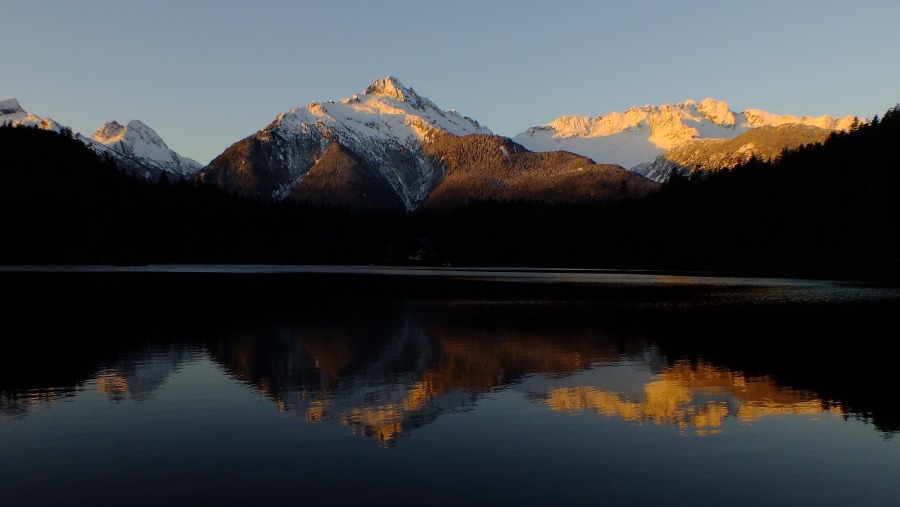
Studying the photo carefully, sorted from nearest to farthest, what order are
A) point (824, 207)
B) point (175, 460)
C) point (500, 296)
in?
1. point (175, 460)
2. point (500, 296)
3. point (824, 207)

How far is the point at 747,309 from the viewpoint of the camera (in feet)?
233

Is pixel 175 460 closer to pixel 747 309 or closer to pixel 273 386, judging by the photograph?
pixel 273 386

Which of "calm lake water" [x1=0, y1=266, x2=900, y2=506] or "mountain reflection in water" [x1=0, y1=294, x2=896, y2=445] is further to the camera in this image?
"mountain reflection in water" [x1=0, y1=294, x2=896, y2=445]

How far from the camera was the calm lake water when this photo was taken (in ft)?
59.2

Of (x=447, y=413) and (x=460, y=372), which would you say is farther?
(x=460, y=372)

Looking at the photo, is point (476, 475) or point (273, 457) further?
point (273, 457)

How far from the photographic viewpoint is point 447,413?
2645cm

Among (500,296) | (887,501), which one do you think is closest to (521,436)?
(887,501)

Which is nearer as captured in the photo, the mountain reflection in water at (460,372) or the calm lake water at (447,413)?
the calm lake water at (447,413)

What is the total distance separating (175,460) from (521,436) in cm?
1050

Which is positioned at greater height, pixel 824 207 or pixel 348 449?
pixel 824 207

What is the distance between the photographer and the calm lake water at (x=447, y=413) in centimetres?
1805

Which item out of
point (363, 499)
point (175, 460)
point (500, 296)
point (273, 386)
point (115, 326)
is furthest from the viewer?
point (500, 296)

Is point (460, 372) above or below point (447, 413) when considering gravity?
above
